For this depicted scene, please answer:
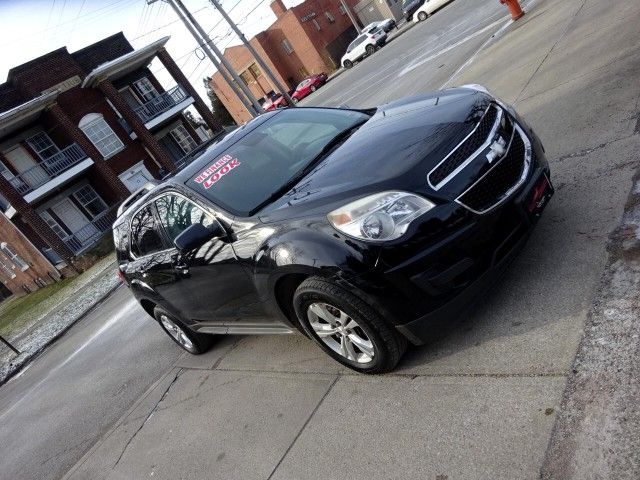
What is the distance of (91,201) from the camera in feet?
91.9

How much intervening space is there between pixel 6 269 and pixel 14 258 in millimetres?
3005

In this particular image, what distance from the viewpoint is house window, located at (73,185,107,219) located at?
91.1 feet

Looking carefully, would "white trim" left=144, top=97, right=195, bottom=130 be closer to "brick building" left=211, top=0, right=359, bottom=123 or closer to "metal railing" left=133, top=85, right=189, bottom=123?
"metal railing" left=133, top=85, right=189, bottom=123

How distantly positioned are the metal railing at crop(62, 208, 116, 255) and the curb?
582 inches

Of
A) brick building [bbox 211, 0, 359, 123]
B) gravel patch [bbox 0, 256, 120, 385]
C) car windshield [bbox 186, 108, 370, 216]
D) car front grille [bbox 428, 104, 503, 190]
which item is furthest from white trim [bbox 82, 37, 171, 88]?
car front grille [bbox 428, 104, 503, 190]

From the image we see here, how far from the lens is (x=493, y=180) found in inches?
126

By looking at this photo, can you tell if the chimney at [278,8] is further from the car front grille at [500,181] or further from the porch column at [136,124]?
the car front grille at [500,181]

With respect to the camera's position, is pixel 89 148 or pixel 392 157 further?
pixel 89 148

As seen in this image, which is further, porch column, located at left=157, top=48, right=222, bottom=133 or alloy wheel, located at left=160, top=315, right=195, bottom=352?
porch column, located at left=157, top=48, right=222, bottom=133

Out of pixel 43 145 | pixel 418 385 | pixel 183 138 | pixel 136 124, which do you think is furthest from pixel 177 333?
pixel 183 138

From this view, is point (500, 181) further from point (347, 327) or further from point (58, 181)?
point (58, 181)

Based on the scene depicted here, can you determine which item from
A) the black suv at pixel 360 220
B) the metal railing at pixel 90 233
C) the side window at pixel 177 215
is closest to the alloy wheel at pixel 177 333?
the black suv at pixel 360 220

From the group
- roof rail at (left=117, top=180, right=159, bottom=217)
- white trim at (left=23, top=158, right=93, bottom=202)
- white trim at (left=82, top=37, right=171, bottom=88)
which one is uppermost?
white trim at (left=82, top=37, right=171, bottom=88)

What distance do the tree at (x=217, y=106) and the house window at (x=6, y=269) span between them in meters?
31.4
